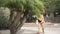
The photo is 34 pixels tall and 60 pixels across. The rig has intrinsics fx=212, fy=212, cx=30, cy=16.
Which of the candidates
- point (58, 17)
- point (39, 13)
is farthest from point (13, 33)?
point (58, 17)

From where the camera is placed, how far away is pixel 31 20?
40.5m

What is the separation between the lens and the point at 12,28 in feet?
40.1

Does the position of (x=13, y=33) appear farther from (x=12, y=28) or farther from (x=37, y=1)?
(x=37, y=1)

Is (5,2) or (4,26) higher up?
(5,2)

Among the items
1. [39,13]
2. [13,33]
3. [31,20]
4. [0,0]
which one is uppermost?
[0,0]

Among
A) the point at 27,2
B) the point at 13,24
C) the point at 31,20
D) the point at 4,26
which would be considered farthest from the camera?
the point at 31,20

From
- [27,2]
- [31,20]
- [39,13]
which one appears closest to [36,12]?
[39,13]

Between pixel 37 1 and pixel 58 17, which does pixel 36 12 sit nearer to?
pixel 37 1

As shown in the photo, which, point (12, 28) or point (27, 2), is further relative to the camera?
point (12, 28)

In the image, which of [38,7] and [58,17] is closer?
[38,7]

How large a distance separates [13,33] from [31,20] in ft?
92.1

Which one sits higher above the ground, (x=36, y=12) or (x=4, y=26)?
(x=36, y=12)

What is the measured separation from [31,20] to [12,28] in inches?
1113

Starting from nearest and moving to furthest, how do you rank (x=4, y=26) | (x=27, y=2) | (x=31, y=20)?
1. (x=27, y=2)
2. (x=4, y=26)
3. (x=31, y=20)
